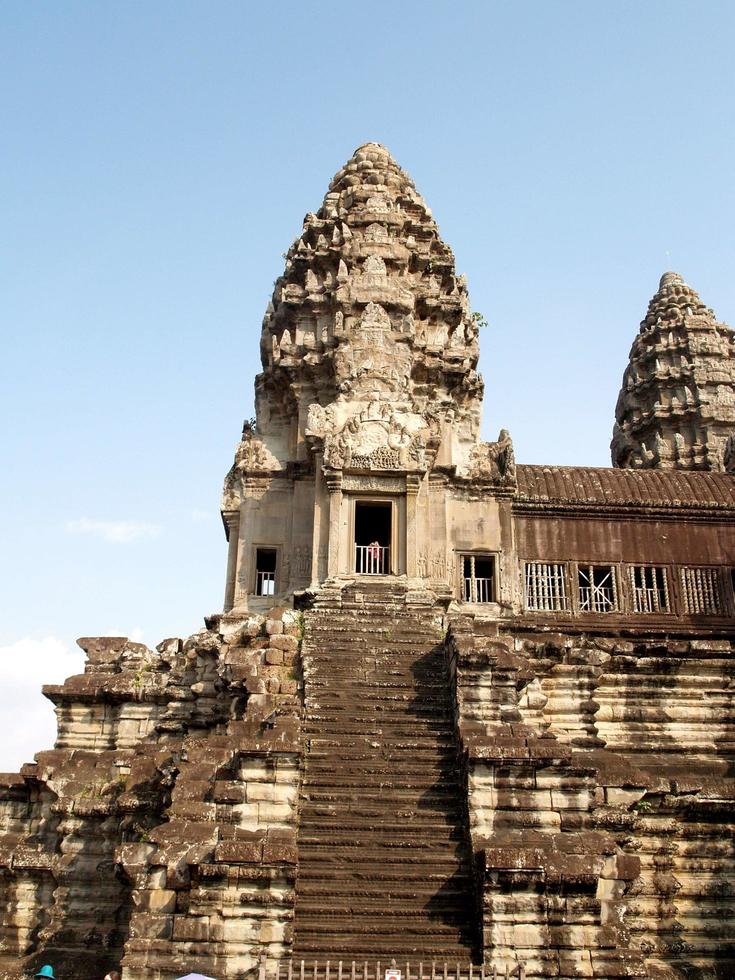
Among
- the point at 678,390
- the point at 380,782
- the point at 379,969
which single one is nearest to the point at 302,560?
the point at 380,782

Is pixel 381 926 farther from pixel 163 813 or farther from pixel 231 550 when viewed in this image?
pixel 231 550

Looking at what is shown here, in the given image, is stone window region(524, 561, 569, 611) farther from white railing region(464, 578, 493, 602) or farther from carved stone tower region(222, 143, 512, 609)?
carved stone tower region(222, 143, 512, 609)

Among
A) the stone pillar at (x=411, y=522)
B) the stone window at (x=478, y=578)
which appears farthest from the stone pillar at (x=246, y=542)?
the stone window at (x=478, y=578)

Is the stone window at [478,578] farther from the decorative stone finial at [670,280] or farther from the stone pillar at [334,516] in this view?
the decorative stone finial at [670,280]

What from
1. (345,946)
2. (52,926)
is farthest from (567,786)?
(52,926)

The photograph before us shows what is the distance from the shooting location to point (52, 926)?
538 inches

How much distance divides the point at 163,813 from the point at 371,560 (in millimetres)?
7367

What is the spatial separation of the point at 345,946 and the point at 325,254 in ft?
51.2

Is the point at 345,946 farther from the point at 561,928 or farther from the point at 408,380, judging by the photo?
the point at 408,380

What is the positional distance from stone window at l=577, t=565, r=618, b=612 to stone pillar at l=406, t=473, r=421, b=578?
4.04 meters

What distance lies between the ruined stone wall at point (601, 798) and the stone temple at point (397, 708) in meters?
0.04

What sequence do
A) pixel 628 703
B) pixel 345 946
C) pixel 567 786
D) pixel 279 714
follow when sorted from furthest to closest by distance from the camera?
pixel 628 703 < pixel 279 714 < pixel 567 786 < pixel 345 946

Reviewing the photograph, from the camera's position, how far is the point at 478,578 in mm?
19500

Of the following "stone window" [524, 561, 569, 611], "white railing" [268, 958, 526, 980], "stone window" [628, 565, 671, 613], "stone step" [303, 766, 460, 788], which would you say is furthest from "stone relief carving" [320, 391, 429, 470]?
"white railing" [268, 958, 526, 980]
